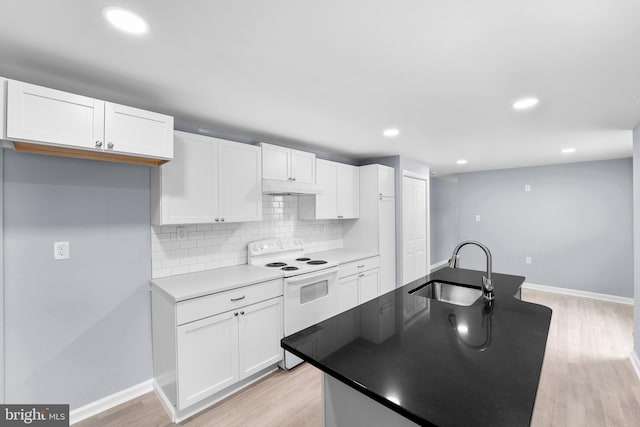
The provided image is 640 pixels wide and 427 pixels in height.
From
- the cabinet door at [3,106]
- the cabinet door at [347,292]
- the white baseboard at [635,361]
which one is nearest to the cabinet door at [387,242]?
the cabinet door at [347,292]

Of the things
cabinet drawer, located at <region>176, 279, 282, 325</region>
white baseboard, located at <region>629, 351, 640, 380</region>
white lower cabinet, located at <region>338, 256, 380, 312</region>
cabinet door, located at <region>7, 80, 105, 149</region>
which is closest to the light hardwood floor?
white baseboard, located at <region>629, 351, 640, 380</region>

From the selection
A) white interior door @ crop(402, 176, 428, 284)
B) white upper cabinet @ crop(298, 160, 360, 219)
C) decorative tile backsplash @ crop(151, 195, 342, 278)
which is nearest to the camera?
decorative tile backsplash @ crop(151, 195, 342, 278)

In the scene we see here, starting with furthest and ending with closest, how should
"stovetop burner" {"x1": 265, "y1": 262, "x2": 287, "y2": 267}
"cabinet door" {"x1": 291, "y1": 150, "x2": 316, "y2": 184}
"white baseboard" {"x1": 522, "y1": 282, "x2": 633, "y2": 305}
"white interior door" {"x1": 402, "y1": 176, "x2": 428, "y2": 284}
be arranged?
1. "white baseboard" {"x1": 522, "y1": 282, "x2": 633, "y2": 305}
2. "white interior door" {"x1": 402, "y1": 176, "x2": 428, "y2": 284}
3. "cabinet door" {"x1": 291, "y1": 150, "x2": 316, "y2": 184}
4. "stovetop burner" {"x1": 265, "y1": 262, "x2": 287, "y2": 267}

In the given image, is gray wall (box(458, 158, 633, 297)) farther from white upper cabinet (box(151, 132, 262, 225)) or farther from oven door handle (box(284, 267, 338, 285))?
white upper cabinet (box(151, 132, 262, 225))

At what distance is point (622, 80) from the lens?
72.2 inches

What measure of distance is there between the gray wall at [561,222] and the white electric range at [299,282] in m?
4.36

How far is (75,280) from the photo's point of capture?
6.73 ft

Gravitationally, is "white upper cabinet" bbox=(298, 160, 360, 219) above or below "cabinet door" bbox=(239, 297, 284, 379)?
above

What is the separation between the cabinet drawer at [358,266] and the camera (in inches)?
129

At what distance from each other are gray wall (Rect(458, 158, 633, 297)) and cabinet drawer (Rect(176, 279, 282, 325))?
5.14 metres

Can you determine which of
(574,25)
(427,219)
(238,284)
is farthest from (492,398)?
(427,219)

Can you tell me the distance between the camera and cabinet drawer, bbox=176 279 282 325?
1.99 metres

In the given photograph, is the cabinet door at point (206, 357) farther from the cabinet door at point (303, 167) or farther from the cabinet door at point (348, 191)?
the cabinet door at point (348, 191)

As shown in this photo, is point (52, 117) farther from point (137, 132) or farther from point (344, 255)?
point (344, 255)
